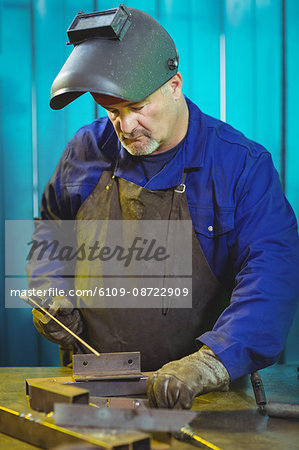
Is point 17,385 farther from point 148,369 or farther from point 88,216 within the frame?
point 88,216

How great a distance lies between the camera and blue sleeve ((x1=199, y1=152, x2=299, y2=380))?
163 cm

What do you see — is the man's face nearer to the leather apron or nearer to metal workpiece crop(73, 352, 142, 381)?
the leather apron

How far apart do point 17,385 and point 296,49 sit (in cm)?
204

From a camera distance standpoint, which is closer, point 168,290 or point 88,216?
point 168,290

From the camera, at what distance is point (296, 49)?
292 centimetres

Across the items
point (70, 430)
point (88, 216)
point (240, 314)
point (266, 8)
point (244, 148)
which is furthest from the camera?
point (266, 8)

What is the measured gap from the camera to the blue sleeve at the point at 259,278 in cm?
163

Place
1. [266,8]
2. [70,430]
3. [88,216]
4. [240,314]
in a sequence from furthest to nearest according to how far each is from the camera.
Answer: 1. [266,8]
2. [88,216]
3. [240,314]
4. [70,430]

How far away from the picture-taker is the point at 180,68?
115 inches

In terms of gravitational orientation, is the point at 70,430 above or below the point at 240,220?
below

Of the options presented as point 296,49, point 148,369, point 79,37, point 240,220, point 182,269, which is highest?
point 296,49

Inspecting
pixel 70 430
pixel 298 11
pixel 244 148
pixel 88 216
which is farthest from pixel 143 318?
pixel 298 11

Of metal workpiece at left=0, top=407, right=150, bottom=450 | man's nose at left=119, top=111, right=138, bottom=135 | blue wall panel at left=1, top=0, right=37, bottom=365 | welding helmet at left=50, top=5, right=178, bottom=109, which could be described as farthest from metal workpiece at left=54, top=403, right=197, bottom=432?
blue wall panel at left=1, top=0, right=37, bottom=365

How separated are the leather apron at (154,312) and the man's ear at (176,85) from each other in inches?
11.7
